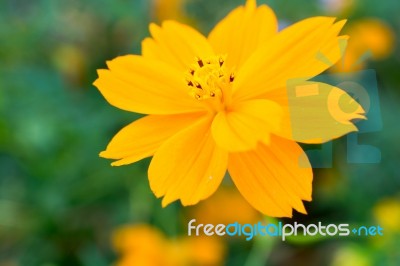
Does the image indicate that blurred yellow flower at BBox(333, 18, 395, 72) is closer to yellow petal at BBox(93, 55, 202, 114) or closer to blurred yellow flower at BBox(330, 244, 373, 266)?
blurred yellow flower at BBox(330, 244, 373, 266)

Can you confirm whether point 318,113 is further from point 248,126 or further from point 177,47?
point 177,47

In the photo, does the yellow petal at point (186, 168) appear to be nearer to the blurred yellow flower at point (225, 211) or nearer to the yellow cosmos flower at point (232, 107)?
the yellow cosmos flower at point (232, 107)

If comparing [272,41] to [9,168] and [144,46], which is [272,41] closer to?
[144,46]

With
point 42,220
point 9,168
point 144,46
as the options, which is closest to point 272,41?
point 144,46

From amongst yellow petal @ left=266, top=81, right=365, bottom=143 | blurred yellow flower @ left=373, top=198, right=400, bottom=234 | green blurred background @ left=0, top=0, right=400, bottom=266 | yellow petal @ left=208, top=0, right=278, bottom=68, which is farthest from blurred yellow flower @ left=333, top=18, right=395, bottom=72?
yellow petal @ left=266, top=81, right=365, bottom=143

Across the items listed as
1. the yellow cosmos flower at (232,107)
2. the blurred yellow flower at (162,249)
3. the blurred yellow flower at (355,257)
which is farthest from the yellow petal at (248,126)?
the blurred yellow flower at (162,249)

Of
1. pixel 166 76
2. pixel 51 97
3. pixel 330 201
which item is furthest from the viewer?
pixel 51 97
